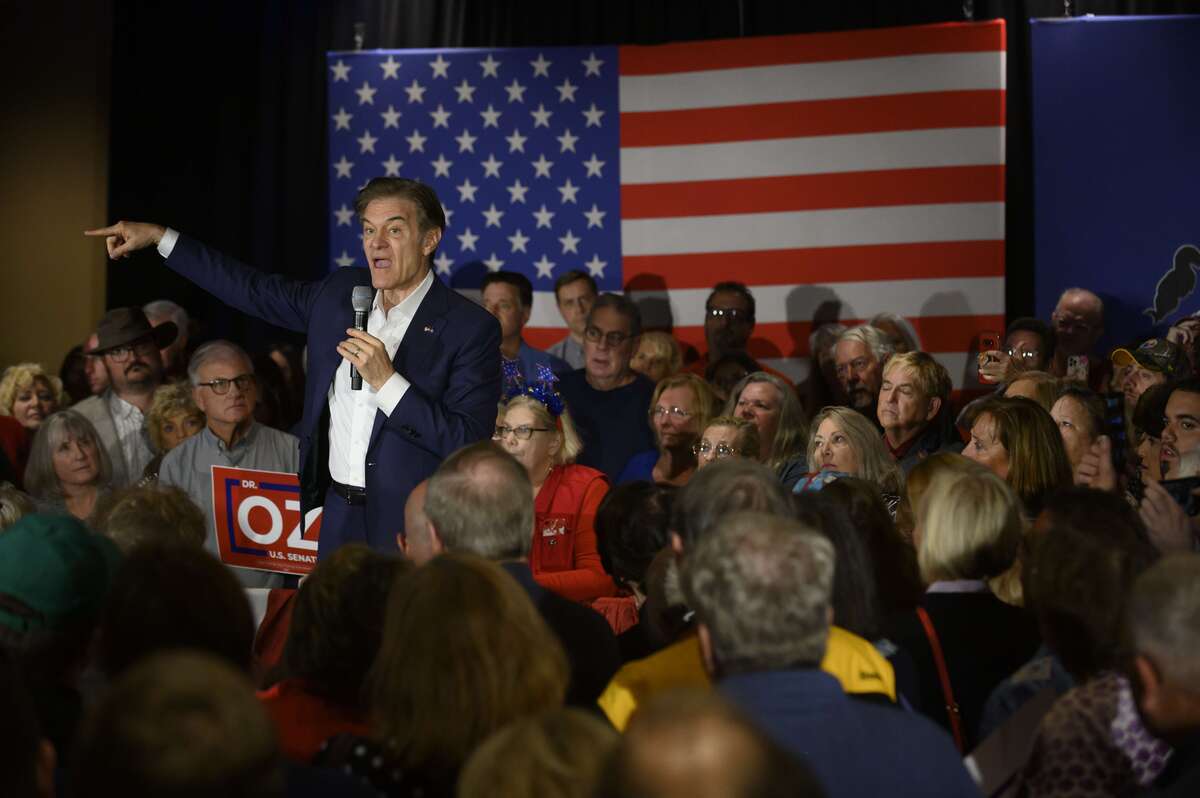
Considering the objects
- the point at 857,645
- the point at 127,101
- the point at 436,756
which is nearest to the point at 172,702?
the point at 436,756

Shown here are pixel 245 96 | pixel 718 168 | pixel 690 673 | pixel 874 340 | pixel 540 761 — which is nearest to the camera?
pixel 540 761

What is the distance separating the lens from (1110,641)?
228cm

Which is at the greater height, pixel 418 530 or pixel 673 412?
pixel 673 412

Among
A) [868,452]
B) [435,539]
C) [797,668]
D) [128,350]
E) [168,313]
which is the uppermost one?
[168,313]

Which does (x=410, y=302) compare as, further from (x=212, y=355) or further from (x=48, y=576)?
(x=212, y=355)

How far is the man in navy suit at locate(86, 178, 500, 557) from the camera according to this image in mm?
3547

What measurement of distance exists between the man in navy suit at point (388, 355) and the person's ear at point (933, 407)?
1.78 m

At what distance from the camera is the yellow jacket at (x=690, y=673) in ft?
7.15

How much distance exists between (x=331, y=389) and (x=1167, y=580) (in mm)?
2267

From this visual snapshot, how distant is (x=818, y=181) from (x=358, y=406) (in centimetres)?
382

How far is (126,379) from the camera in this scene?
6094 millimetres

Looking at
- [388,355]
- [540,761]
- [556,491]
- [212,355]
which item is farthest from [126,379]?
[540,761]

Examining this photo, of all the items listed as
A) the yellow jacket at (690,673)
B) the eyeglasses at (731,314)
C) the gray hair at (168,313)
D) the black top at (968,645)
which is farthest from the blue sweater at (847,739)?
the gray hair at (168,313)

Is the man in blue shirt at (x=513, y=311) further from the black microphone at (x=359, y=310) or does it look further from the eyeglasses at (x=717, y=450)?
the black microphone at (x=359, y=310)
